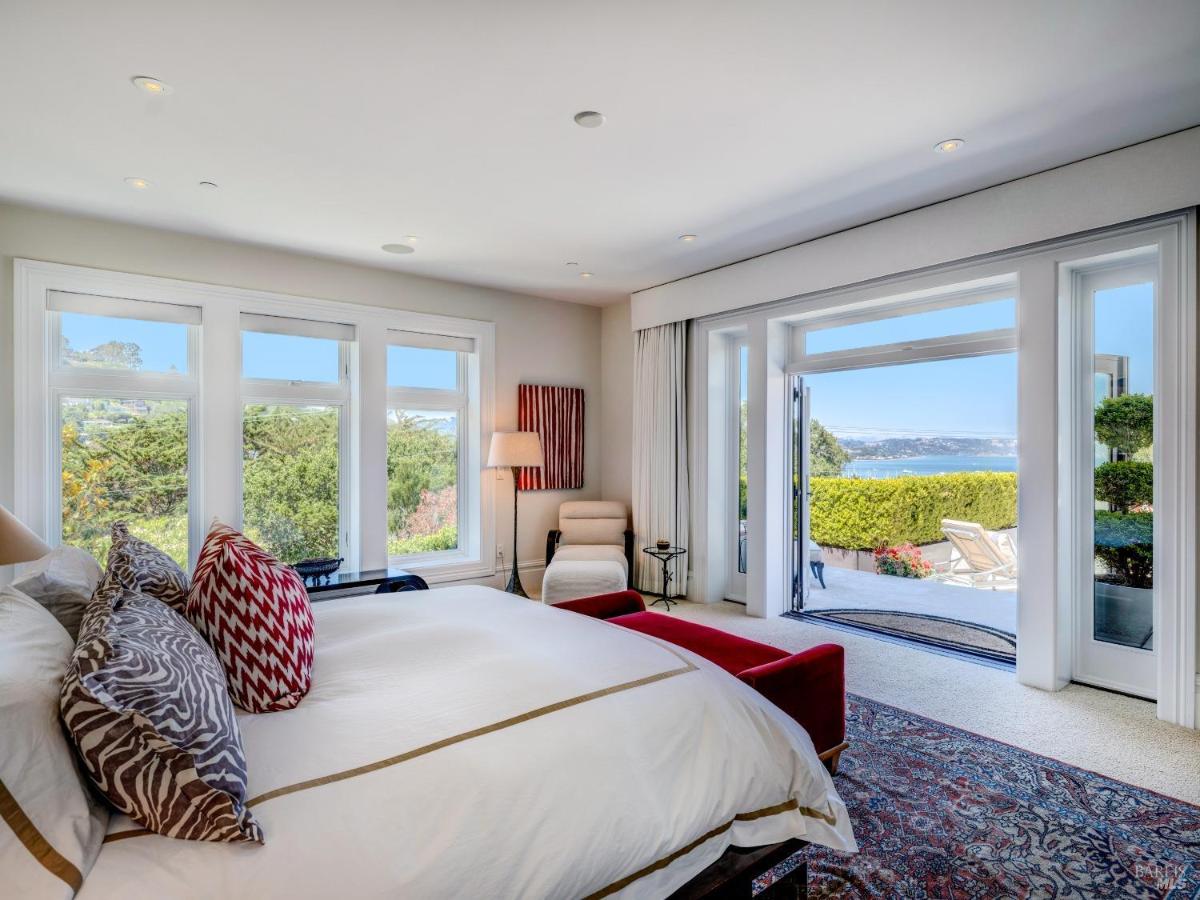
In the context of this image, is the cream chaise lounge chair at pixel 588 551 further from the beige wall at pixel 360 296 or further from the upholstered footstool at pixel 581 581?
the beige wall at pixel 360 296

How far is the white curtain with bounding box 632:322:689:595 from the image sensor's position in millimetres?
5398

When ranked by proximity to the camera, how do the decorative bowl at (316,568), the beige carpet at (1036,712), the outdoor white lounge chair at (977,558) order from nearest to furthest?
the beige carpet at (1036,712) → the decorative bowl at (316,568) → the outdoor white lounge chair at (977,558)

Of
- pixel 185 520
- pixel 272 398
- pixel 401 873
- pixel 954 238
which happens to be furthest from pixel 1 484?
pixel 954 238

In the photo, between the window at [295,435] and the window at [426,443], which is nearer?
the window at [295,435]

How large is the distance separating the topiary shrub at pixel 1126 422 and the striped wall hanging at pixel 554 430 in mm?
3918

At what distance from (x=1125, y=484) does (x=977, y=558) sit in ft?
5.18

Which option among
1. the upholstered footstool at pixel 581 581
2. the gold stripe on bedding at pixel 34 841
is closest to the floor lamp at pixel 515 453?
the upholstered footstool at pixel 581 581

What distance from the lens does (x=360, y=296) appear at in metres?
4.88

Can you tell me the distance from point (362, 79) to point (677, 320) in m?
3.32

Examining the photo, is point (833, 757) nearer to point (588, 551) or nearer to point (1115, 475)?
point (1115, 475)

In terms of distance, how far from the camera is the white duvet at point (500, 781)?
1.04 metres

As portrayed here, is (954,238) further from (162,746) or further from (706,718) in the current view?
(162,746)

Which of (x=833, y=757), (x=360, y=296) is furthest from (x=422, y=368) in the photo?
(x=833, y=757)

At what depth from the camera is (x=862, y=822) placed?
2146mm
